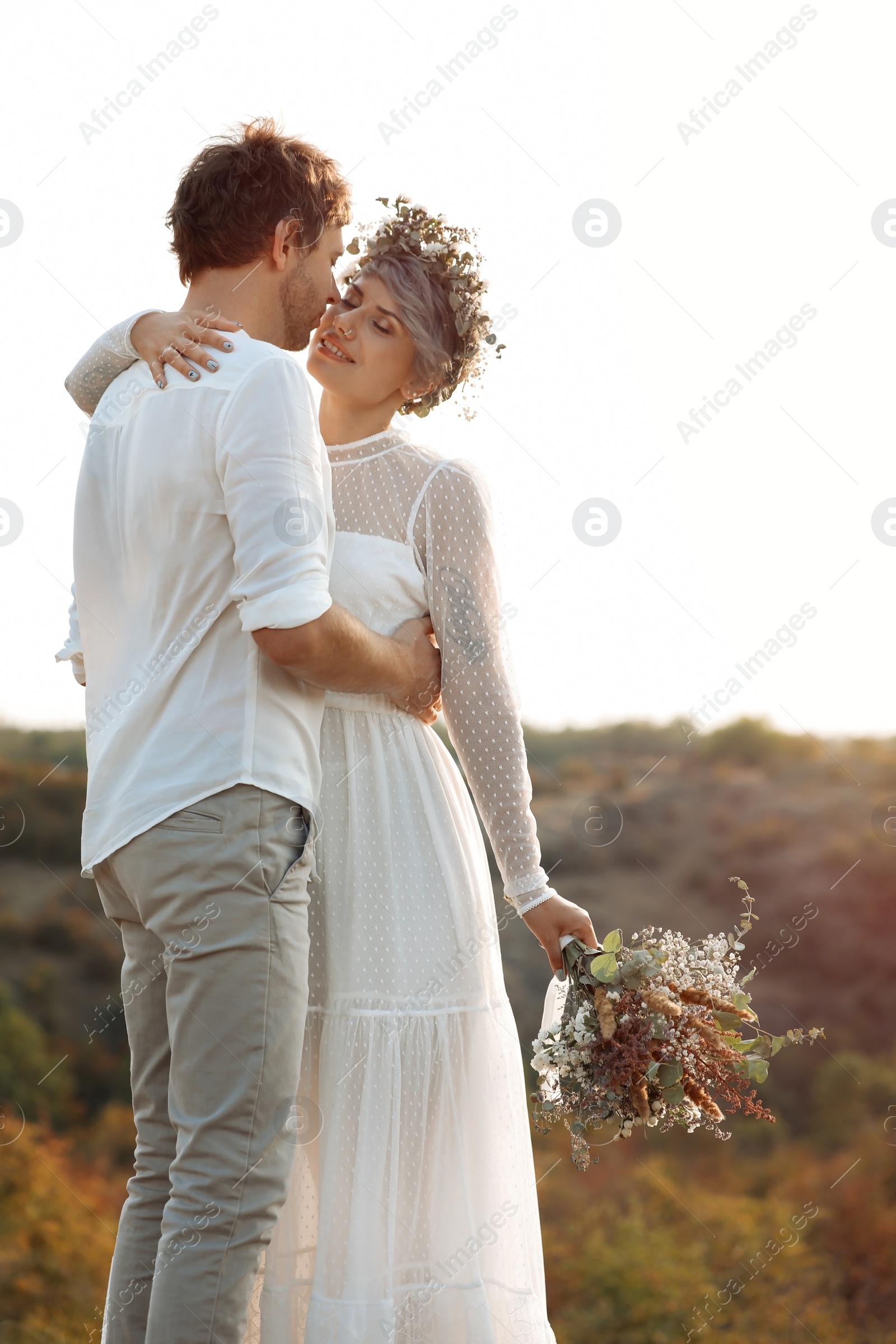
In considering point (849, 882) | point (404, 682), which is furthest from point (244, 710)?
point (849, 882)

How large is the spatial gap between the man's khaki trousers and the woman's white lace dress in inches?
11.3

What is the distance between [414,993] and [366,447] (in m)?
0.99

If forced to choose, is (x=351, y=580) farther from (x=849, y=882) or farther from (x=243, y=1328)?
(x=849, y=882)

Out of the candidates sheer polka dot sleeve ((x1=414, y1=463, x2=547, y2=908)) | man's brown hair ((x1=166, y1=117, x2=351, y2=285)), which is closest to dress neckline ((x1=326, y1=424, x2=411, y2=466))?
→ sheer polka dot sleeve ((x1=414, y1=463, x2=547, y2=908))

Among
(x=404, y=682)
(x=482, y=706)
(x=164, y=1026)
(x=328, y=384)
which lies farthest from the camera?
(x=328, y=384)

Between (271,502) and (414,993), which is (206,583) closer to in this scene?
(271,502)

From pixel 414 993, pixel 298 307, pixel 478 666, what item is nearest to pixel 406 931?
pixel 414 993

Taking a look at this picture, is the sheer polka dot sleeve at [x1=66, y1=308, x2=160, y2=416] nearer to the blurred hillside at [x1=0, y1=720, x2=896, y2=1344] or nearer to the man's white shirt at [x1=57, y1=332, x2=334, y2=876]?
the man's white shirt at [x1=57, y1=332, x2=334, y2=876]

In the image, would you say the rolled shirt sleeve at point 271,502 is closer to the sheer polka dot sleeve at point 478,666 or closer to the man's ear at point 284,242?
the man's ear at point 284,242

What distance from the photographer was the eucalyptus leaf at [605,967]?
1948 millimetres

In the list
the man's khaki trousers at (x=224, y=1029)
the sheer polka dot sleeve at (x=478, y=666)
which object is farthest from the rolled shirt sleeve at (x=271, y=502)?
the sheer polka dot sleeve at (x=478, y=666)

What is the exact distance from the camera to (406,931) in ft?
6.32

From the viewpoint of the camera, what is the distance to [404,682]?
6.30 ft

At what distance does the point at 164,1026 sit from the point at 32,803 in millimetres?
7754
